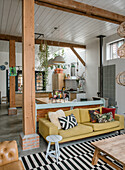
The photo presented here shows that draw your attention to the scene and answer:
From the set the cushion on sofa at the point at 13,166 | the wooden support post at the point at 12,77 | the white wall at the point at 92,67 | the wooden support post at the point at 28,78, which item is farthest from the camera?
the white wall at the point at 92,67

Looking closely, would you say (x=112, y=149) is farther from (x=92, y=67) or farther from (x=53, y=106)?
(x=92, y=67)

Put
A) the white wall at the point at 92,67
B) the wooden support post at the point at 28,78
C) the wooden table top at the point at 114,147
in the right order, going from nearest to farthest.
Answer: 1. the wooden table top at the point at 114,147
2. the wooden support post at the point at 28,78
3. the white wall at the point at 92,67

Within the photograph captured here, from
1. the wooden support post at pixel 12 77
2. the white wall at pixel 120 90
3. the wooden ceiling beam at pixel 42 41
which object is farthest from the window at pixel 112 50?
the wooden support post at pixel 12 77

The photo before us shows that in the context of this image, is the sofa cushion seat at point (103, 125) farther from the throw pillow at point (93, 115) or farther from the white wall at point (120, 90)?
the white wall at point (120, 90)

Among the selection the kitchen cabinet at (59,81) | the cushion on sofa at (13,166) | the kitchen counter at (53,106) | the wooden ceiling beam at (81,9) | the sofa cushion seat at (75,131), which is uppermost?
the wooden ceiling beam at (81,9)

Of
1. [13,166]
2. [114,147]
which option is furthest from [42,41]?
[13,166]

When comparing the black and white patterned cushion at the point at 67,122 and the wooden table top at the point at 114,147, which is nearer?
the wooden table top at the point at 114,147

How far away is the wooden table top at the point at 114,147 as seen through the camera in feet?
7.46

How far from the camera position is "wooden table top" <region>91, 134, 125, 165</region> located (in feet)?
7.46

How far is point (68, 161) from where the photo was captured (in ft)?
9.09

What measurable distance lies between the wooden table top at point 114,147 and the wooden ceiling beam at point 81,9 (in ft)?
10.3

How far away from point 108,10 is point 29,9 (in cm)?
217

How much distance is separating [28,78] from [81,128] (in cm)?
180

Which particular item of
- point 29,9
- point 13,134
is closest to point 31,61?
point 29,9
